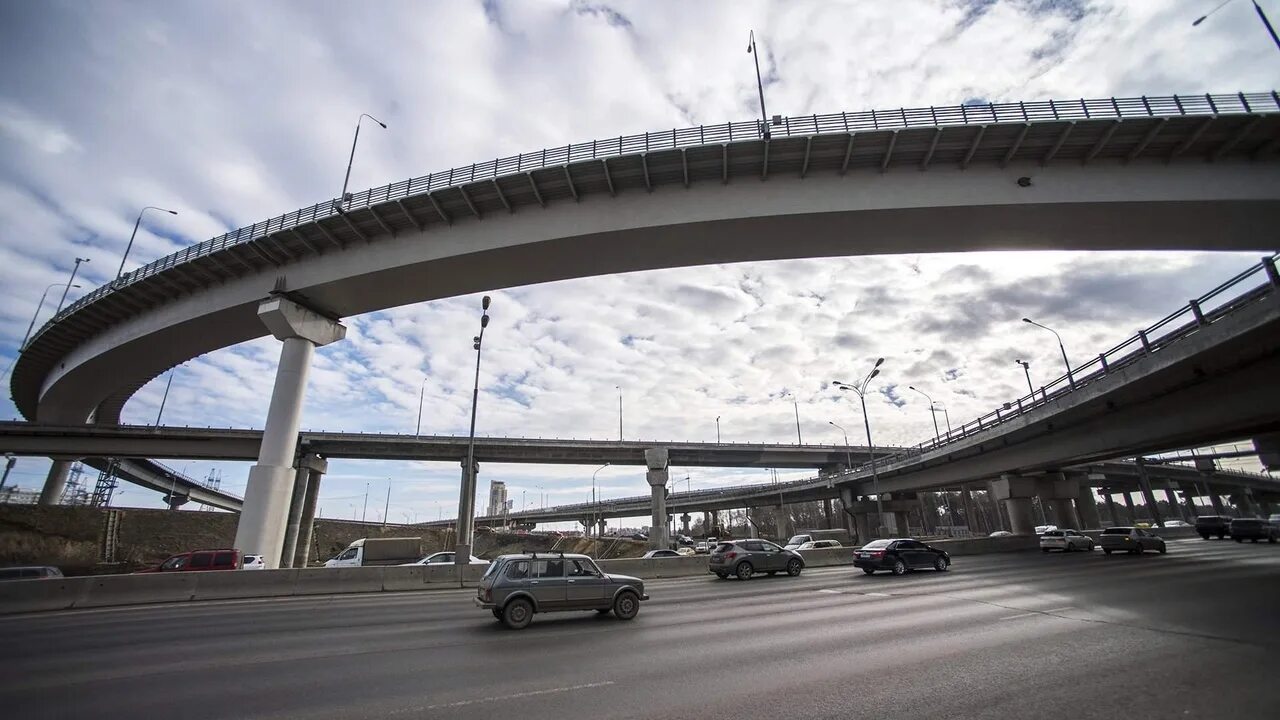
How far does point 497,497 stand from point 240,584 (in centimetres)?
13182

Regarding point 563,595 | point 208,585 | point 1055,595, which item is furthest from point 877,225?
point 208,585

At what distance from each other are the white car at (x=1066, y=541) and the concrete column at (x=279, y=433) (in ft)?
140

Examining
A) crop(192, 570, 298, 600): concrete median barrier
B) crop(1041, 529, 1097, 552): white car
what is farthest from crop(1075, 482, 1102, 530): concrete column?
crop(192, 570, 298, 600): concrete median barrier

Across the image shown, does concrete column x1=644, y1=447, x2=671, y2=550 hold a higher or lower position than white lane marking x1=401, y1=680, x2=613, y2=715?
higher

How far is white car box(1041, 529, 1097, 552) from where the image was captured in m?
31.2

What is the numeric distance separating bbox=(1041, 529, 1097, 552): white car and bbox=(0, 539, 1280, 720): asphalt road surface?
20345 millimetres

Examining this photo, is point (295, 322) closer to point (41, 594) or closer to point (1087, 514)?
point (41, 594)

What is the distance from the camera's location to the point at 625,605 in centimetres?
1176

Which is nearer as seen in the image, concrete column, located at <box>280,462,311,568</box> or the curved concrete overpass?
the curved concrete overpass

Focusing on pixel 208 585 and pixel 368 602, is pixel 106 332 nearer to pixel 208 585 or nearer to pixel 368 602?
pixel 208 585

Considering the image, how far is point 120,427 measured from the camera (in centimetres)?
4853

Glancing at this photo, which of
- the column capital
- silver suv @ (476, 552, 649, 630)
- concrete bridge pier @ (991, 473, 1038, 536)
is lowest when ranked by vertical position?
silver suv @ (476, 552, 649, 630)

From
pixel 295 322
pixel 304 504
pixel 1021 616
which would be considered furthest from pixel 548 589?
pixel 304 504

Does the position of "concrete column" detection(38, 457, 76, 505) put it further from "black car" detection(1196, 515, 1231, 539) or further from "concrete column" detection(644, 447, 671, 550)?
"black car" detection(1196, 515, 1231, 539)
